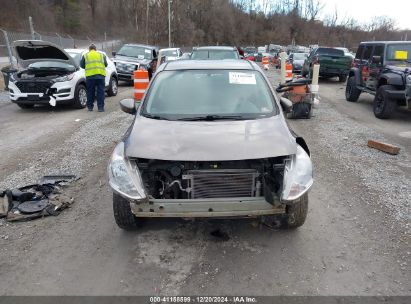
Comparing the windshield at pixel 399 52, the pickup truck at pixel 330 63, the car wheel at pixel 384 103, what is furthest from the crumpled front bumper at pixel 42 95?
the pickup truck at pixel 330 63

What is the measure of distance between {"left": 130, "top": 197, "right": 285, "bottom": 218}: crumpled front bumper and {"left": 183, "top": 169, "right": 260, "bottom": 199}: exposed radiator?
159 millimetres

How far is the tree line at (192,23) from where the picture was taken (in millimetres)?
49719

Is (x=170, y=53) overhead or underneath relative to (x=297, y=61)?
overhead

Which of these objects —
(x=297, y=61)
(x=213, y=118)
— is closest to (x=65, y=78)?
(x=213, y=118)

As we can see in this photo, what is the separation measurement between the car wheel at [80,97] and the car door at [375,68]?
8.78 metres

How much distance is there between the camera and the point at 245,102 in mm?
4184

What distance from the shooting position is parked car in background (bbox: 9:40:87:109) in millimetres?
9922

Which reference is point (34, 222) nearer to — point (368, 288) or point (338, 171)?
point (368, 288)

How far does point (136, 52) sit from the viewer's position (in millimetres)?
17141

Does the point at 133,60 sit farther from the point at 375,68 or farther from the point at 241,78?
the point at 241,78

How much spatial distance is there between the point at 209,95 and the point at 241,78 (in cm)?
53

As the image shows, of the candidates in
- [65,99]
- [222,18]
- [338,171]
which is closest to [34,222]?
[338,171]

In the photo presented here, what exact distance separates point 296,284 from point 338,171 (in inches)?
122

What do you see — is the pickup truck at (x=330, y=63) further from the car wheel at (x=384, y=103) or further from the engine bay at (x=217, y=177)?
the engine bay at (x=217, y=177)
